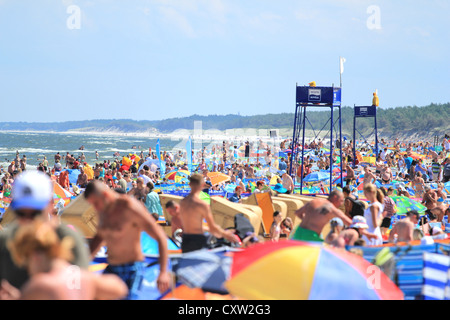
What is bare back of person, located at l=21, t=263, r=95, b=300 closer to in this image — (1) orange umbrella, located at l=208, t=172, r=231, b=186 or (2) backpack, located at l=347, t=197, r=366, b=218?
Answer: (2) backpack, located at l=347, t=197, r=366, b=218

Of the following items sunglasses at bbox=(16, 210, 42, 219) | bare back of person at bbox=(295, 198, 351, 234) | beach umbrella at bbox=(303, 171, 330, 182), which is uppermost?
sunglasses at bbox=(16, 210, 42, 219)

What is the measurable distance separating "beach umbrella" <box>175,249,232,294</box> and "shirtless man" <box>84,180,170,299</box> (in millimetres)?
253

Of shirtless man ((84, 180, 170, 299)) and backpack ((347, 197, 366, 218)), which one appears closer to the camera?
shirtless man ((84, 180, 170, 299))

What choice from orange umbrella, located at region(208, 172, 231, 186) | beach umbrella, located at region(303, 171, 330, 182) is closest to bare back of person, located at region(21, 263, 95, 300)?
orange umbrella, located at region(208, 172, 231, 186)

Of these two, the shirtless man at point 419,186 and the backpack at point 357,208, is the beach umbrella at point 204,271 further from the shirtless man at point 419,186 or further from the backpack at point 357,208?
the shirtless man at point 419,186

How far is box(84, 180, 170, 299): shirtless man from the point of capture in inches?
141

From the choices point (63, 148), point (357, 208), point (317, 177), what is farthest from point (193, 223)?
point (63, 148)

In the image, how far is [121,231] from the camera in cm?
367

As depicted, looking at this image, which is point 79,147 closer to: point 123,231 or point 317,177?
point 317,177

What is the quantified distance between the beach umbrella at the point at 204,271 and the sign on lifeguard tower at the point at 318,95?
11.0 metres

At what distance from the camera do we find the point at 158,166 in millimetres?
20891

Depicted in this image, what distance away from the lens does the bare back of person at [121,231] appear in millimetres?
3635

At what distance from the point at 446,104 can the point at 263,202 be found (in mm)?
91299
